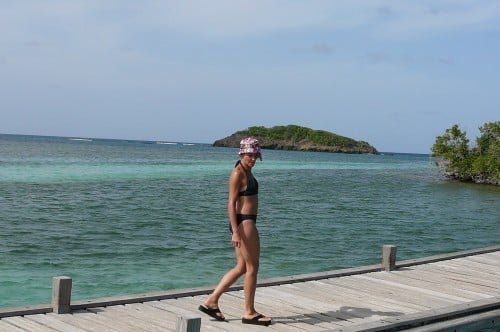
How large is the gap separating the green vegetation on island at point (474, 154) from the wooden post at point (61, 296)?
53916 mm

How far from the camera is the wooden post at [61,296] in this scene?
26.1ft

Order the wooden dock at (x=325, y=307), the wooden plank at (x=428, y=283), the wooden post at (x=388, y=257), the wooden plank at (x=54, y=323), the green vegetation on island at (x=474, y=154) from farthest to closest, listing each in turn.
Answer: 1. the green vegetation on island at (x=474, y=154)
2. the wooden post at (x=388, y=257)
3. the wooden plank at (x=428, y=283)
4. the wooden dock at (x=325, y=307)
5. the wooden plank at (x=54, y=323)

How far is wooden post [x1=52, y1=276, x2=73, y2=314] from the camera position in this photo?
26.1 ft

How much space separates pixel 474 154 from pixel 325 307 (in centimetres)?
5452

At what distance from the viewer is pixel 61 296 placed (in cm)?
798

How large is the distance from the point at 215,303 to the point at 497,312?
3.82 metres

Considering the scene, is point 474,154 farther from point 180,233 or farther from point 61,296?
point 61,296

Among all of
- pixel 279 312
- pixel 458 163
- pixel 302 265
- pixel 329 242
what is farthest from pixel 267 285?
pixel 458 163

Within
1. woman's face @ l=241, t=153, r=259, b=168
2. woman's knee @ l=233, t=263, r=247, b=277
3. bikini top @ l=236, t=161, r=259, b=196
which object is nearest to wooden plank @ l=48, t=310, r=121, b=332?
woman's knee @ l=233, t=263, r=247, b=277

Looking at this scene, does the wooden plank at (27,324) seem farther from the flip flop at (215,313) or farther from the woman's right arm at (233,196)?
the woman's right arm at (233,196)

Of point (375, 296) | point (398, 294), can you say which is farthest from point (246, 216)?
point (398, 294)

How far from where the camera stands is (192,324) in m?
6.54

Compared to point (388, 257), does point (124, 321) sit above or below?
below

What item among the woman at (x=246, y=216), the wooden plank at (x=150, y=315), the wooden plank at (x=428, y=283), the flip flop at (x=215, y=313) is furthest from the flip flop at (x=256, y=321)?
the wooden plank at (x=428, y=283)
